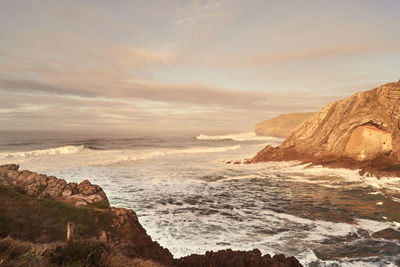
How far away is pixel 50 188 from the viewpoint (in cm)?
1113

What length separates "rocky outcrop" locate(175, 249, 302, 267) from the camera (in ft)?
21.2

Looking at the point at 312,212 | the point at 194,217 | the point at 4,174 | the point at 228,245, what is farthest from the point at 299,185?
the point at 4,174

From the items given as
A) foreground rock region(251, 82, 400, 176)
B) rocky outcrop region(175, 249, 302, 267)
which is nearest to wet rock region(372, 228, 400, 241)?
rocky outcrop region(175, 249, 302, 267)

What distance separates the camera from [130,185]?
18.5m

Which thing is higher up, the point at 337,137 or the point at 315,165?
the point at 337,137

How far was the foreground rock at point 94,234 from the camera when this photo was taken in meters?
5.83

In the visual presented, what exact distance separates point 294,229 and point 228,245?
325 cm

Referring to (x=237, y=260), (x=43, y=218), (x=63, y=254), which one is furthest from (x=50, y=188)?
(x=237, y=260)

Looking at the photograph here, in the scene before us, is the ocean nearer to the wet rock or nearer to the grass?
the wet rock

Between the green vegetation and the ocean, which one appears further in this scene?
the ocean

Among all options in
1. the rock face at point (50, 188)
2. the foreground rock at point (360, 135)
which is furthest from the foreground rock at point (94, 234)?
the foreground rock at point (360, 135)

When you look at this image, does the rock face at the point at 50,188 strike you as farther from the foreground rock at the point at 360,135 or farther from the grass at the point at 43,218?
the foreground rock at the point at 360,135

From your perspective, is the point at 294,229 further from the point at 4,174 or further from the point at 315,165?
the point at 315,165

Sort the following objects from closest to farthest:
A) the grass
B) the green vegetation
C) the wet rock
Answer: the green vegetation < the grass < the wet rock
